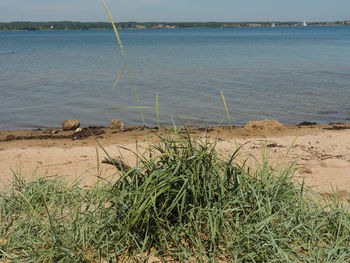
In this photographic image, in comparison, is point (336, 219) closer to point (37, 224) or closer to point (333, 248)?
point (333, 248)

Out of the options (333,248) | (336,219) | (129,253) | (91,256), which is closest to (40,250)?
(91,256)

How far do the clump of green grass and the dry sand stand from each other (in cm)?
116

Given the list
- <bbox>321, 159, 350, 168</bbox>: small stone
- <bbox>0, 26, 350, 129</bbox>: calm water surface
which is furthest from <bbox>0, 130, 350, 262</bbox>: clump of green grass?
<bbox>0, 26, 350, 129</bbox>: calm water surface

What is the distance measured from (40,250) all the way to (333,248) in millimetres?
2365

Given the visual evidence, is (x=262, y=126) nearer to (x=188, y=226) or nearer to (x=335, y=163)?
(x=335, y=163)

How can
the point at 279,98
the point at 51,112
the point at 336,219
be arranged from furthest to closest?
the point at 279,98, the point at 51,112, the point at 336,219

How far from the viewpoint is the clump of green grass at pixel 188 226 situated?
2.93 metres

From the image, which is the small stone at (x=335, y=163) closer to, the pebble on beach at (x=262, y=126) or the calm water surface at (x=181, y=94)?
the calm water surface at (x=181, y=94)

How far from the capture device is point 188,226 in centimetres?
310

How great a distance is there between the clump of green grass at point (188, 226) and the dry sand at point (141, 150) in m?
1.16

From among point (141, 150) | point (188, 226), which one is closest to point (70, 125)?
point (141, 150)

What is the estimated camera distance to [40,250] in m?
3.00

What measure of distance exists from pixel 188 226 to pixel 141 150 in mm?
4389

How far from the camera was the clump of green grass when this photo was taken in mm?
2928
